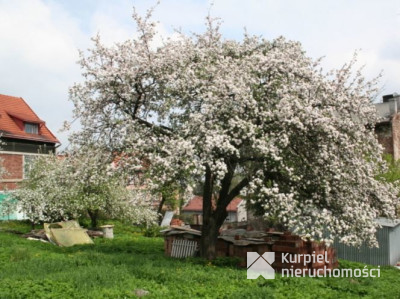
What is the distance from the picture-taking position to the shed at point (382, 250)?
2144cm

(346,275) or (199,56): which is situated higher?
(199,56)

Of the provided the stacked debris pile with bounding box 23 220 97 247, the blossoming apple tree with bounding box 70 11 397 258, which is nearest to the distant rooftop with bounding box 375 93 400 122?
the blossoming apple tree with bounding box 70 11 397 258

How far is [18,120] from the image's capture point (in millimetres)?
44875

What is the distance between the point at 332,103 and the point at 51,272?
33.8 ft

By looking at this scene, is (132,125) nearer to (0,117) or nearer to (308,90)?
(308,90)

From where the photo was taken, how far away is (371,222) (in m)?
14.0

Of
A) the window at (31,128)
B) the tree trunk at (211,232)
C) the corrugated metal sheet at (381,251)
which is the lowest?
the corrugated metal sheet at (381,251)

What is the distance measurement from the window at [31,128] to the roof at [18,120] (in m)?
0.43

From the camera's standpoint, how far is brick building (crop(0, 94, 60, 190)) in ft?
136

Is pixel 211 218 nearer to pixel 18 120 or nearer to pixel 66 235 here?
pixel 66 235

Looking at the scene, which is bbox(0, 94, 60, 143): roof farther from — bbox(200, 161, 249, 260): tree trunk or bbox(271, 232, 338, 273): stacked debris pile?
bbox(271, 232, 338, 273): stacked debris pile

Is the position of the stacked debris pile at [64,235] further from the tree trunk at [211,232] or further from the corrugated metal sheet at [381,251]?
the corrugated metal sheet at [381,251]

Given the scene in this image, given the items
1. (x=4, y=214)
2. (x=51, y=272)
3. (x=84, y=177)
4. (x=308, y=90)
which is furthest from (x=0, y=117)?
(x=308, y=90)

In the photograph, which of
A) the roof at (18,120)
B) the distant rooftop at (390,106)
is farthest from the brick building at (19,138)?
the distant rooftop at (390,106)
